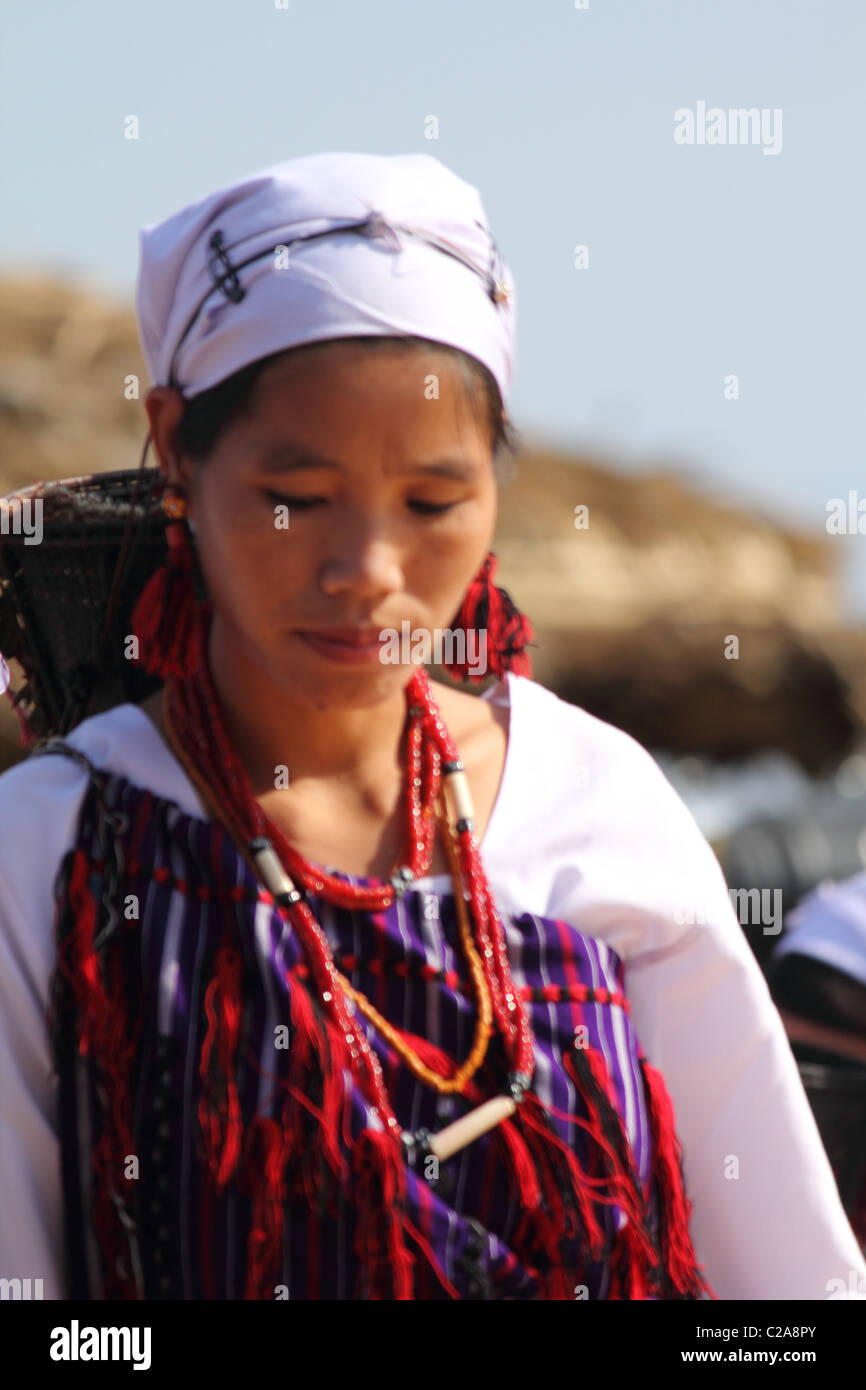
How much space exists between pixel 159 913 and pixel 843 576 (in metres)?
16.0

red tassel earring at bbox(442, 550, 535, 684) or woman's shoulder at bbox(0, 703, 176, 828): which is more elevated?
red tassel earring at bbox(442, 550, 535, 684)

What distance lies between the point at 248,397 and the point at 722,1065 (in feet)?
2.86

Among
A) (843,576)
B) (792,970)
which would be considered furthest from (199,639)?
(843,576)

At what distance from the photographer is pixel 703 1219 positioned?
1993mm

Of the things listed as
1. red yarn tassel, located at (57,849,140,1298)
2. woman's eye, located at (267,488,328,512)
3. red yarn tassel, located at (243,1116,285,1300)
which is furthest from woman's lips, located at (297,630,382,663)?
red yarn tassel, located at (243,1116,285,1300)

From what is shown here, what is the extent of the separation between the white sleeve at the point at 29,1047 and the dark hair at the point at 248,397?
0.40 meters

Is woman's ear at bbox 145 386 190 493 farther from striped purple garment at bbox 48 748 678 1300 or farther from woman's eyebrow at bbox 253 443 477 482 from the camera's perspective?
striped purple garment at bbox 48 748 678 1300

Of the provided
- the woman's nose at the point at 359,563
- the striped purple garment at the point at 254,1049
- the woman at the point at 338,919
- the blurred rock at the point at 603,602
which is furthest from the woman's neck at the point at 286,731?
the blurred rock at the point at 603,602

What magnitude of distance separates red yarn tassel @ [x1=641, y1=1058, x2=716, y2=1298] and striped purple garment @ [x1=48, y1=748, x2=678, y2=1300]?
→ 0.06 ft

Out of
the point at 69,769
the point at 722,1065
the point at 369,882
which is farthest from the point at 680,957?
Answer: the point at 69,769

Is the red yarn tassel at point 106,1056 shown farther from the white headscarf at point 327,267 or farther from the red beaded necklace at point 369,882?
the white headscarf at point 327,267

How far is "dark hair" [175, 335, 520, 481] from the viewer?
5.59 ft

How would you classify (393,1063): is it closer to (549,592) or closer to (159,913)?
(159,913)

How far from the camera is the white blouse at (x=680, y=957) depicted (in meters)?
1.90
